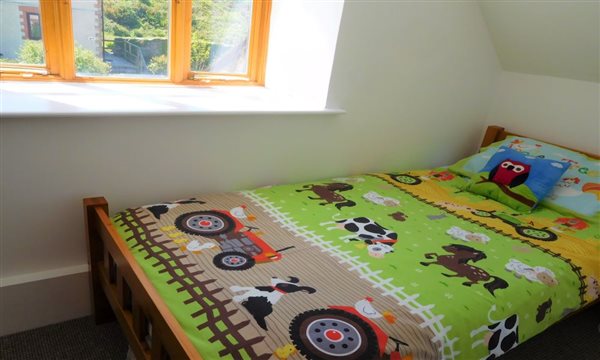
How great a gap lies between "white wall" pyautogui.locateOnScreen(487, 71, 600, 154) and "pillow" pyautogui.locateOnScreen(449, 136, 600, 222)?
6.5 inches

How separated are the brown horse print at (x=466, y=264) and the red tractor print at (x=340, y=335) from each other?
1.41ft

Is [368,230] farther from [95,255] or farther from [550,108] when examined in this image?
[550,108]

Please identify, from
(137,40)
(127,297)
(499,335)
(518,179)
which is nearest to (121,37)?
(137,40)

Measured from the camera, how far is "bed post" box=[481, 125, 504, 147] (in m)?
2.72

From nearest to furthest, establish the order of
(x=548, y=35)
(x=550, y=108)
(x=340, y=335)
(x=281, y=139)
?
(x=340, y=335) → (x=281, y=139) → (x=548, y=35) → (x=550, y=108)

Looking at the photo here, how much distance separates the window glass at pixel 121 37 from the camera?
1.81m

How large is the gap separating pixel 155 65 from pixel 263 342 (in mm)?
1469

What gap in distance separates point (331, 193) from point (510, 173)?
0.94 meters

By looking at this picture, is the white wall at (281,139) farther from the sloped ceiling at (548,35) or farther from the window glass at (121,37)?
the window glass at (121,37)

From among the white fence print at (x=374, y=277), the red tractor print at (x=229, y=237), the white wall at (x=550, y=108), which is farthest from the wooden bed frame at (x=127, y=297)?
the white wall at (x=550, y=108)

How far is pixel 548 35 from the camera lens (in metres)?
2.31

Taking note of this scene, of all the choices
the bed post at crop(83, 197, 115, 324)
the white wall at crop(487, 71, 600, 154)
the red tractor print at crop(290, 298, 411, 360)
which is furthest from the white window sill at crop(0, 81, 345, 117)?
the white wall at crop(487, 71, 600, 154)

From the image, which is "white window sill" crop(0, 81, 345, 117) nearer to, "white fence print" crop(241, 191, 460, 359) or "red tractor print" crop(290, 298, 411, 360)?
"white fence print" crop(241, 191, 460, 359)

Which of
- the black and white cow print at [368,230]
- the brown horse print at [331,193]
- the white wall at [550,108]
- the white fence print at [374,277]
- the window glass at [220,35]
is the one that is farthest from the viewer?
the white wall at [550,108]
